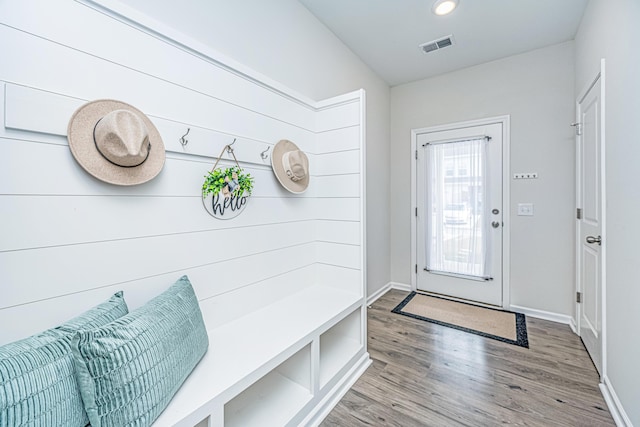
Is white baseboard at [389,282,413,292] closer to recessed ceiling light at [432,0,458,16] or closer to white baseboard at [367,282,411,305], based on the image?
white baseboard at [367,282,411,305]

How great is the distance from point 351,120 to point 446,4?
1.26 m

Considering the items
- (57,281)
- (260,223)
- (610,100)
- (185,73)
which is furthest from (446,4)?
(57,281)

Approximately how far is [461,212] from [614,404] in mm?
1956

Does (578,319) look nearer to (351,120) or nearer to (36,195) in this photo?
(351,120)

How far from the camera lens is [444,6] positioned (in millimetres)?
2143

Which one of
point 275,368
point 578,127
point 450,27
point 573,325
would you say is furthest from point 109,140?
point 573,325

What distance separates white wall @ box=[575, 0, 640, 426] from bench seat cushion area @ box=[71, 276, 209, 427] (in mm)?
2058

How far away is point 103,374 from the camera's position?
0.76 metres

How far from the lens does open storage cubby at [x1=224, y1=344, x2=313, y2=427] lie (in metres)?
1.32

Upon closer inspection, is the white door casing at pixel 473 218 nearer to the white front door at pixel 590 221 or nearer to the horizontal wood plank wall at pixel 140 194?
the white front door at pixel 590 221

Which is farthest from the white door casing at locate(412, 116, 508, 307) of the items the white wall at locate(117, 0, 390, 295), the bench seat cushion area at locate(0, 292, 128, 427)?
the bench seat cushion area at locate(0, 292, 128, 427)

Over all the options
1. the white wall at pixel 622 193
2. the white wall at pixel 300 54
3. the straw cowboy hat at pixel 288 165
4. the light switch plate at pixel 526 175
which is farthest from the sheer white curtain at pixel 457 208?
the straw cowboy hat at pixel 288 165

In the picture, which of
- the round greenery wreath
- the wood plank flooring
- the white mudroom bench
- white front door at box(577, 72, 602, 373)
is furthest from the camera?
white front door at box(577, 72, 602, 373)

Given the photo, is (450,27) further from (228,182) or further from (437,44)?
(228,182)
